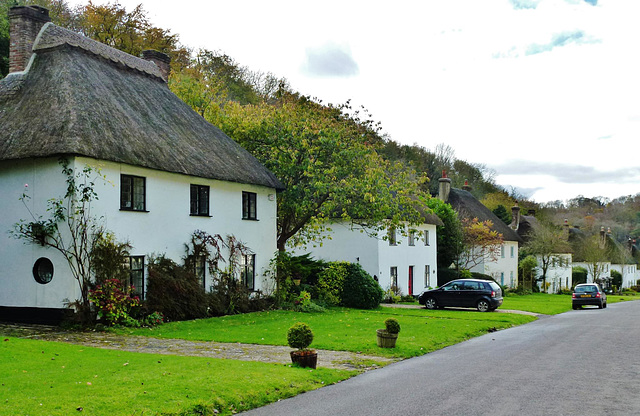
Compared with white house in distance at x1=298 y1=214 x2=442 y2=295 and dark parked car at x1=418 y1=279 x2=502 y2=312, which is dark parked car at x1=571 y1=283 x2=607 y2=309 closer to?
dark parked car at x1=418 y1=279 x2=502 y2=312

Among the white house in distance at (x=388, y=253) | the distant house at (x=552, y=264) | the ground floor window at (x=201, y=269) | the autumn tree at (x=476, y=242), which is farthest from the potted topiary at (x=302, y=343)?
the distant house at (x=552, y=264)

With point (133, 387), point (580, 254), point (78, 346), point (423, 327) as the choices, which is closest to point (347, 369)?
point (133, 387)

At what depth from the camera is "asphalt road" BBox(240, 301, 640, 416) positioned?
9.20m

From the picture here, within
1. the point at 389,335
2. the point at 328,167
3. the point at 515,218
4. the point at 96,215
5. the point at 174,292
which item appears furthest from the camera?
the point at 515,218

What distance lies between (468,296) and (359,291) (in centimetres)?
604

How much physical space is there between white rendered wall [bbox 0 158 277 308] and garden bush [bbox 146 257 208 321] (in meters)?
0.67

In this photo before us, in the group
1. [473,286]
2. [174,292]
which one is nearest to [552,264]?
[473,286]

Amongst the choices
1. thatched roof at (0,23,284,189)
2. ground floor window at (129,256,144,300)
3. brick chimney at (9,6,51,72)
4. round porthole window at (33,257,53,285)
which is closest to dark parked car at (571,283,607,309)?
thatched roof at (0,23,284,189)

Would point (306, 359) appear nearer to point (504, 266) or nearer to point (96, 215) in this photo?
point (96, 215)

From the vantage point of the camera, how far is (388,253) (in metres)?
39.1

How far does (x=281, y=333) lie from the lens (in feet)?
62.0

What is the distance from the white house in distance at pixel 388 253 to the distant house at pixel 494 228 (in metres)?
10.0

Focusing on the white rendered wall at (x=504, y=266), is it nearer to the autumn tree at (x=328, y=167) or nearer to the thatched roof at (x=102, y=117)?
the autumn tree at (x=328, y=167)

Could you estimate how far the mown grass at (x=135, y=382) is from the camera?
859cm
